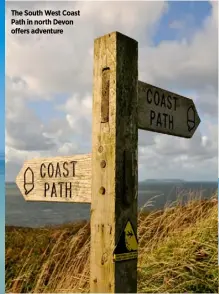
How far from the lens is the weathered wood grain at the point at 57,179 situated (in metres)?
2.41

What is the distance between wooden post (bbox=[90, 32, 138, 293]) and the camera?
2.19 metres

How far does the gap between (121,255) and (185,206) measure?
3.41 meters

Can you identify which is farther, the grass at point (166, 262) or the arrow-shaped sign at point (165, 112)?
the grass at point (166, 262)

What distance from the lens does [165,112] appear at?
271 cm

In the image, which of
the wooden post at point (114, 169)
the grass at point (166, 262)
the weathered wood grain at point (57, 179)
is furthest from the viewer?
the grass at point (166, 262)

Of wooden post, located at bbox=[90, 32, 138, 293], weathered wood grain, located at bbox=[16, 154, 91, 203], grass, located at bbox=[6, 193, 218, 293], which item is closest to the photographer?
wooden post, located at bbox=[90, 32, 138, 293]

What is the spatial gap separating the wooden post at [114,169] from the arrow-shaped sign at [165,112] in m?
0.14

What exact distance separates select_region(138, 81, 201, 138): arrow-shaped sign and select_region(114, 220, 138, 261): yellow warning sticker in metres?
0.58

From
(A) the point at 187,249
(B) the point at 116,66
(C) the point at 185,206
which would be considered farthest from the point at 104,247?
(C) the point at 185,206

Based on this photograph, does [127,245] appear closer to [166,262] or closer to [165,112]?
[165,112]

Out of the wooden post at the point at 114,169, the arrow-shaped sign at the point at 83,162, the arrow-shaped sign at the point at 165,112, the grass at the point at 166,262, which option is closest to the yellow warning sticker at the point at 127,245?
the wooden post at the point at 114,169

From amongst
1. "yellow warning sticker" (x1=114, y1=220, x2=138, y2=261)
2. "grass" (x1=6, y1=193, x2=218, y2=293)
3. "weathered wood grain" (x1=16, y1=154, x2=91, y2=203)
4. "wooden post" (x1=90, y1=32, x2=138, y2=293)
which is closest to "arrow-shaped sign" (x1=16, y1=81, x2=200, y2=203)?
"weathered wood grain" (x1=16, y1=154, x2=91, y2=203)

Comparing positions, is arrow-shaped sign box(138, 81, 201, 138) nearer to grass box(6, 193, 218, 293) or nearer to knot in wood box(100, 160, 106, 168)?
knot in wood box(100, 160, 106, 168)

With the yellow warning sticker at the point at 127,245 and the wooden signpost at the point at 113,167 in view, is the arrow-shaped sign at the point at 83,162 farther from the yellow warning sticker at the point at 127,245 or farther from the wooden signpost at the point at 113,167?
the yellow warning sticker at the point at 127,245
